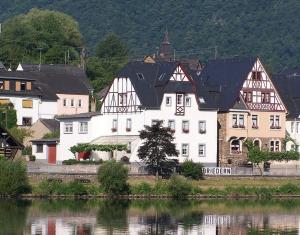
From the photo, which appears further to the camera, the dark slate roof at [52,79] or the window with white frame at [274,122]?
the dark slate roof at [52,79]

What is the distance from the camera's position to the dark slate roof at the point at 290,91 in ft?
422

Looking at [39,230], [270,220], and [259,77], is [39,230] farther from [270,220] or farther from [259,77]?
[259,77]

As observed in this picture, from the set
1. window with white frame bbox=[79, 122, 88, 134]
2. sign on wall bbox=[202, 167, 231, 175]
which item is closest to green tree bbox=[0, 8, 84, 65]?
window with white frame bbox=[79, 122, 88, 134]

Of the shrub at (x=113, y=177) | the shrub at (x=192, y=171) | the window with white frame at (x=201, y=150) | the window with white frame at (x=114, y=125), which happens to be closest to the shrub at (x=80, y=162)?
the window with white frame at (x=114, y=125)

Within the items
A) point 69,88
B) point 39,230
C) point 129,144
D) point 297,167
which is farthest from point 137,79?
point 39,230

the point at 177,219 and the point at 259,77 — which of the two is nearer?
the point at 177,219

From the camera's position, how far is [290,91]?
131m

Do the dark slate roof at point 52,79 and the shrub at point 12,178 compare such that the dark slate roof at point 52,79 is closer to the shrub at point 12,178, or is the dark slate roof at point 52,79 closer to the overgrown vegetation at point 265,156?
the overgrown vegetation at point 265,156

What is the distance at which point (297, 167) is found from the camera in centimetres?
11681

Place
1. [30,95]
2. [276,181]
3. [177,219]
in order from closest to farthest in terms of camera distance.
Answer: [177,219] → [276,181] → [30,95]

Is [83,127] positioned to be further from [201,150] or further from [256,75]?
[256,75]

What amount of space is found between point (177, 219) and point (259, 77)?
37.7 metres

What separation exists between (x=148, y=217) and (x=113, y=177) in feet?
41.6

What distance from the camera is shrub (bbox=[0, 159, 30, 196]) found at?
97.7 meters
